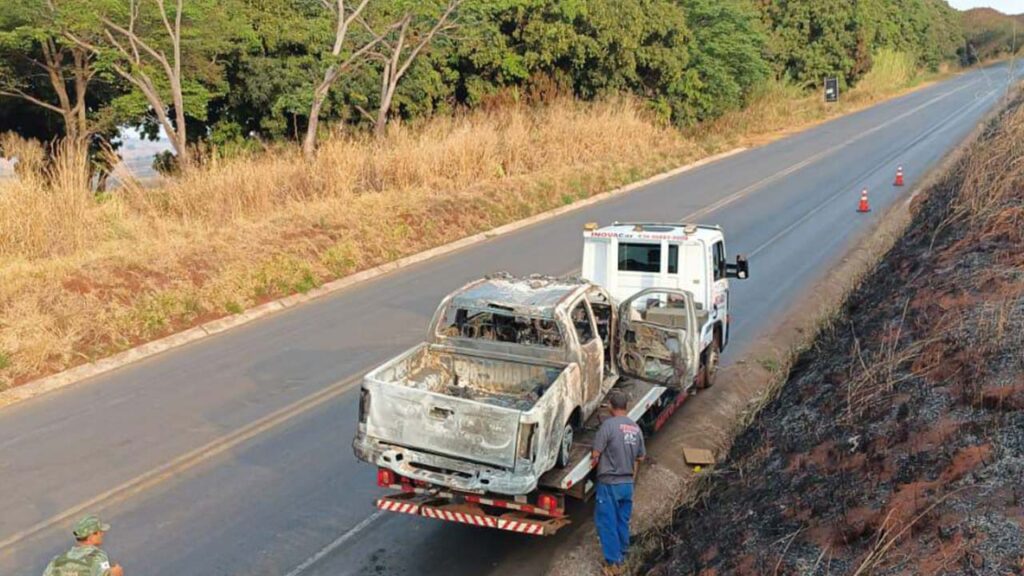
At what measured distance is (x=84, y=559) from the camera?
18.3 ft

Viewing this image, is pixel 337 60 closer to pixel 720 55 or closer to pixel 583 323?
pixel 583 323

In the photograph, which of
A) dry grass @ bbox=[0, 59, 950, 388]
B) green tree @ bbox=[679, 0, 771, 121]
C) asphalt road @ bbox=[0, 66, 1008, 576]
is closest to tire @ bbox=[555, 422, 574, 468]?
asphalt road @ bbox=[0, 66, 1008, 576]

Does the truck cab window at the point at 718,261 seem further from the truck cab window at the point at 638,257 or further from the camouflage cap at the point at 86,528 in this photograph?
the camouflage cap at the point at 86,528

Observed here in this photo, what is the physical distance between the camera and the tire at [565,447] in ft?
25.0

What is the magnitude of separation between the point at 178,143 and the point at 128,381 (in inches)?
577

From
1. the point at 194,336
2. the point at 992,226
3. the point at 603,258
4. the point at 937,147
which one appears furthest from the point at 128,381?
the point at 937,147

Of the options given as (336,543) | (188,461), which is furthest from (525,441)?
(188,461)

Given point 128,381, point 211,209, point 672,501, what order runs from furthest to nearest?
1. point 211,209
2. point 128,381
3. point 672,501

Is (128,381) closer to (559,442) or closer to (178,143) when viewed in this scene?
(559,442)

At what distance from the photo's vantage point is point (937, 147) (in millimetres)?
33969

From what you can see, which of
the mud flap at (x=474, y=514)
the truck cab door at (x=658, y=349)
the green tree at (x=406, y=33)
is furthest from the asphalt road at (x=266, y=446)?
the green tree at (x=406, y=33)

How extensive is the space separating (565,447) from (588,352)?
4.09 ft

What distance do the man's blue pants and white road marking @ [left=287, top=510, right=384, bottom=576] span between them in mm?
2302

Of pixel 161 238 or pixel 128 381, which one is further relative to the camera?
pixel 161 238
